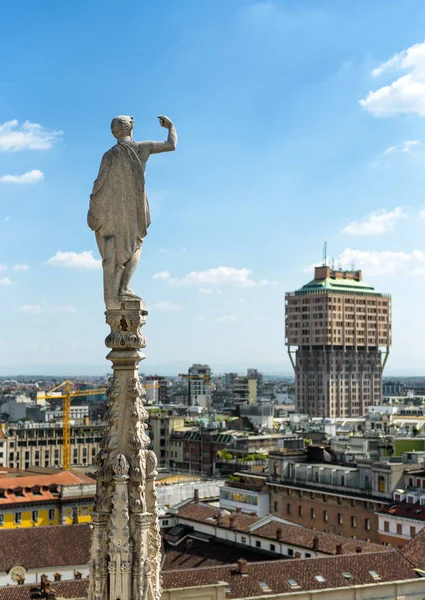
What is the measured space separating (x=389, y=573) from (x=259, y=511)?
120 ft

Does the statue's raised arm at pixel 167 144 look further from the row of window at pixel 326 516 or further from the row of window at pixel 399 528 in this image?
the row of window at pixel 326 516

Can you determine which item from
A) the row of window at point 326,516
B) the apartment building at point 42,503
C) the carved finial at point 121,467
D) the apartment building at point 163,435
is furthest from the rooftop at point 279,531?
the apartment building at point 163,435

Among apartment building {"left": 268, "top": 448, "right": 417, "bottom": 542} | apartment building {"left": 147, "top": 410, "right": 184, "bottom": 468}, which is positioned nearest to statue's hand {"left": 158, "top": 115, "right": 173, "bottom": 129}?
apartment building {"left": 268, "top": 448, "right": 417, "bottom": 542}

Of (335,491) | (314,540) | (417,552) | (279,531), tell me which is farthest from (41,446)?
(417,552)

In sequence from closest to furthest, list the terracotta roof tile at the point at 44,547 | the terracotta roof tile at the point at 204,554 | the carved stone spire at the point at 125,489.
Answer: the carved stone spire at the point at 125,489
the terracotta roof tile at the point at 44,547
the terracotta roof tile at the point at 204,554

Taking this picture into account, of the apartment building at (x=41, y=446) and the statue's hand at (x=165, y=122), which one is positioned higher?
the statue's hand at (x=165, y=122)

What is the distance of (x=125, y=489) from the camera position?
335 inches

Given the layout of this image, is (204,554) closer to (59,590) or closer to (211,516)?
(211,516)

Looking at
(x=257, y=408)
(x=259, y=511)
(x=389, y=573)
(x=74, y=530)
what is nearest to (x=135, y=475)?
(x=389, y=573)

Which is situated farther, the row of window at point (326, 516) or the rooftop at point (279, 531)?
the row of window at point (326, 516)

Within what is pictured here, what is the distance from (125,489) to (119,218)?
2.67 meters

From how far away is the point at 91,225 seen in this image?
9.24 metres

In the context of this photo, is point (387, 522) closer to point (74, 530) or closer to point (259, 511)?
point (259, 511)

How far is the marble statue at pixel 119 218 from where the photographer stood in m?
9.13
